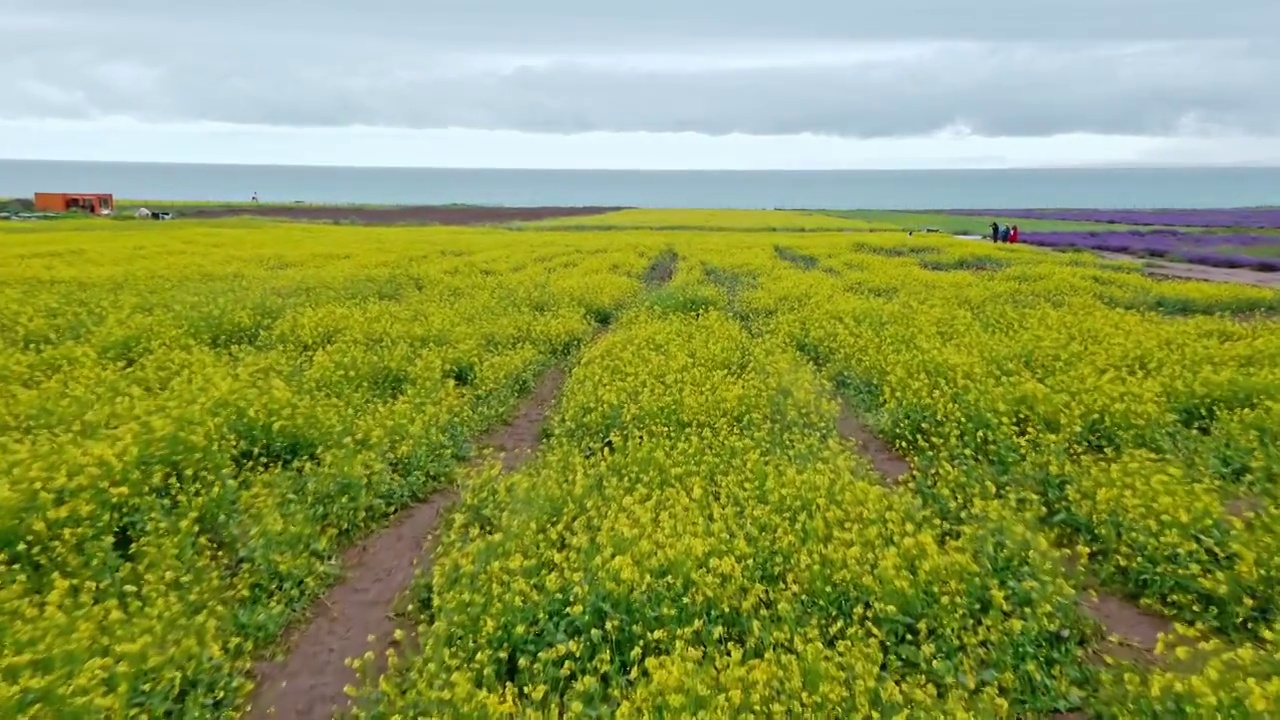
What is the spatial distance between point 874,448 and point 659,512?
4.10m

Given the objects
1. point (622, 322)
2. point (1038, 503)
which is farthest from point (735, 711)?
point (622, 322)

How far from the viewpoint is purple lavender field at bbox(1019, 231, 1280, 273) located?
33.3m

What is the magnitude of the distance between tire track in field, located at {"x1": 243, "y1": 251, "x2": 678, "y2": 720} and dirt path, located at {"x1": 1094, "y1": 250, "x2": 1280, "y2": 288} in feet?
98.6

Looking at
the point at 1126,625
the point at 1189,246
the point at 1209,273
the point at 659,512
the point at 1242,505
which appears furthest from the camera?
the point at 1189,246

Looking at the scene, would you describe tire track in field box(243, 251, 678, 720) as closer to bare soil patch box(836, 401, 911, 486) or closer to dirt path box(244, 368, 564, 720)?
dirt path box(244, 368, 564, 720)

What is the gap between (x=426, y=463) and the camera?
30.6ft

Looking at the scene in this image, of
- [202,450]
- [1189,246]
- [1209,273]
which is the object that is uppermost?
[1189,246]

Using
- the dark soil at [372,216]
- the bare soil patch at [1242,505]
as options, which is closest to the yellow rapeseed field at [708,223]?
the dark soil at [372,216]

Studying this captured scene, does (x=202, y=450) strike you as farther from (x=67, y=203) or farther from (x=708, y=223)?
(x=67, y=203)

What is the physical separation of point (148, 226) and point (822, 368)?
151 feet

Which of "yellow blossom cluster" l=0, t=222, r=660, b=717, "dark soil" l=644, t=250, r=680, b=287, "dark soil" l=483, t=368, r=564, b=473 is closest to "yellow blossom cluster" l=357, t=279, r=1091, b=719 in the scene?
"dark soil" l=483, t=368, r=564, b=473

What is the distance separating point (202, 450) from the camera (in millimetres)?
8336

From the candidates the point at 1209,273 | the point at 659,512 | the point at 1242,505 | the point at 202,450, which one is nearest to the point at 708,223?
the point at 1209,273

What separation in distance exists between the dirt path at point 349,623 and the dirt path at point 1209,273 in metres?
30.2
